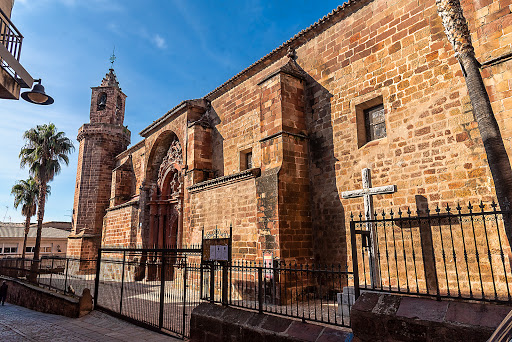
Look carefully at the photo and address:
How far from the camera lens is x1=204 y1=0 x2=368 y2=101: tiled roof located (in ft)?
30.5

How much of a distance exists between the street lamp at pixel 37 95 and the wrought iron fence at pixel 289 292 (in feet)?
17.9

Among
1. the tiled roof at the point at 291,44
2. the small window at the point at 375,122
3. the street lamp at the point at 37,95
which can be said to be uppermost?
the tiled roof at the point at 291,44

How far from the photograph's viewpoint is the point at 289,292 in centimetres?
820

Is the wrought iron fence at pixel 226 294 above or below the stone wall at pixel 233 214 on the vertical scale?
below

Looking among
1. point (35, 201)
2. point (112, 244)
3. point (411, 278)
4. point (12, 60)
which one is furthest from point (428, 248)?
point (35, 201)

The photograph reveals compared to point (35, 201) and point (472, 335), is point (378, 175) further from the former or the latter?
point (35, 201)

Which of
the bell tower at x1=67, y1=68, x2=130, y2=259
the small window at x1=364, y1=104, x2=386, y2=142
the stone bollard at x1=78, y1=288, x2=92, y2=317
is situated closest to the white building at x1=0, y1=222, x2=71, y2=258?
the bell tower at x1=67, y1=68, x2=130, y2=259

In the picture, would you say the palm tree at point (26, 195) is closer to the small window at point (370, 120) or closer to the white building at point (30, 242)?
the white building at point (30, 242)

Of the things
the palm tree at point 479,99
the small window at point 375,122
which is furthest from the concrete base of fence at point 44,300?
the palm tree at point 479,99

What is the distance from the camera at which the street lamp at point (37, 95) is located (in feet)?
24.5

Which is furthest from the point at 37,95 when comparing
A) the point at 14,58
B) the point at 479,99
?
the point at 479,99

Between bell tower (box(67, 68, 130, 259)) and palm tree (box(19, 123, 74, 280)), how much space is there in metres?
2.14

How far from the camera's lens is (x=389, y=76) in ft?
26.5

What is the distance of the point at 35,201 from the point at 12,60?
82.5 feet
